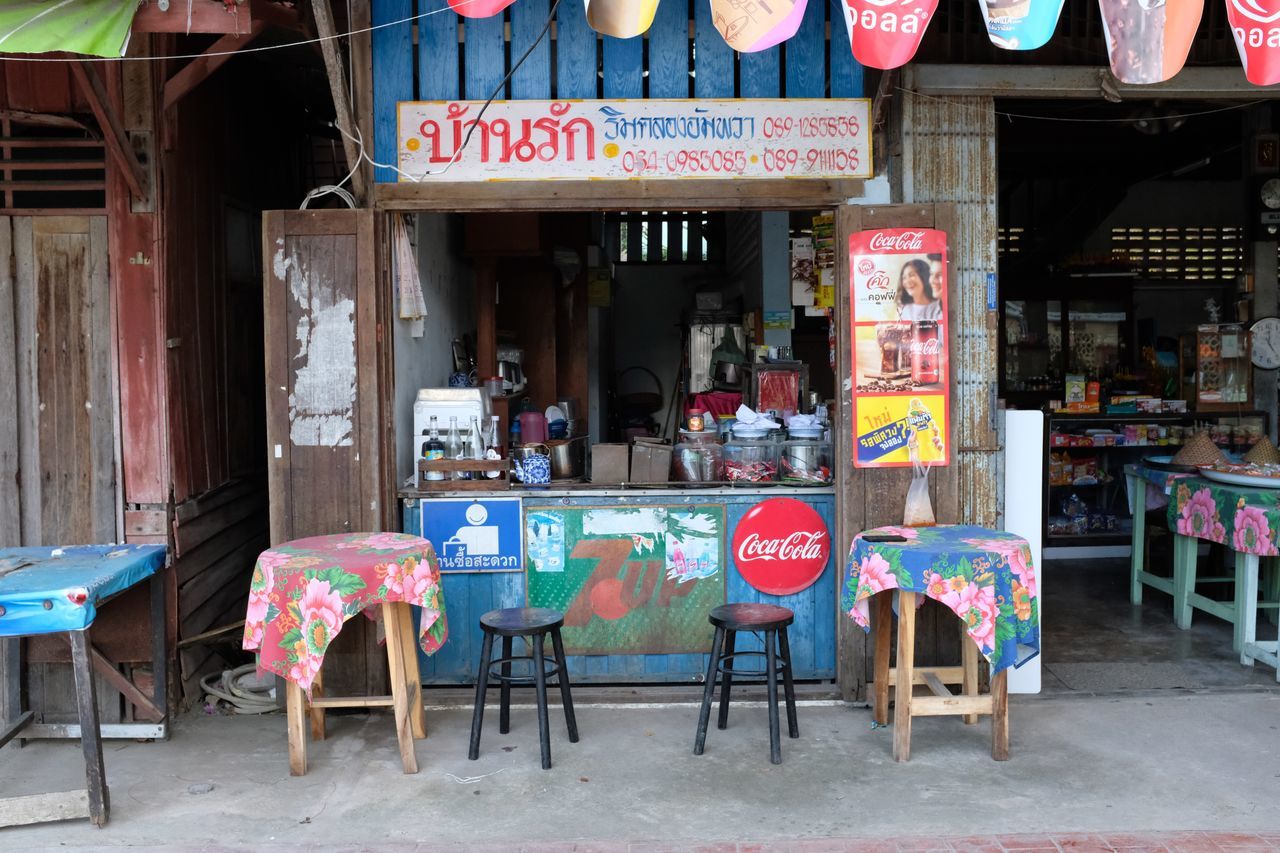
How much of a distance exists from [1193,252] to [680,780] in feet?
35.7

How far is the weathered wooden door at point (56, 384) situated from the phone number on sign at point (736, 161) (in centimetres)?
268

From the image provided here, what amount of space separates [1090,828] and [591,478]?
2.93 metres

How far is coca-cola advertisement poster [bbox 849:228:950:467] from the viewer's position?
536cm

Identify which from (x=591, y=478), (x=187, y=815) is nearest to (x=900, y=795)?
(x=591, y=478)

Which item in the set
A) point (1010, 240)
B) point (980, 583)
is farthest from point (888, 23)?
point (1010, 240)

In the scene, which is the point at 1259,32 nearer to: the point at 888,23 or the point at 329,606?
the point at 888,23

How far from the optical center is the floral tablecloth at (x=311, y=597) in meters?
4.44

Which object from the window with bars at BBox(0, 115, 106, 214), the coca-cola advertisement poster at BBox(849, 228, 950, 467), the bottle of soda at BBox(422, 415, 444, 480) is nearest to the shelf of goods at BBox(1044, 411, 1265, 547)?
the coca-cola advertisement poster at BBox(849, 228, 950, 467)

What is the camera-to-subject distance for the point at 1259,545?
6137 mm

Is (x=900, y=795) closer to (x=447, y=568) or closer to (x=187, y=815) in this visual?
(x=447, y=568)

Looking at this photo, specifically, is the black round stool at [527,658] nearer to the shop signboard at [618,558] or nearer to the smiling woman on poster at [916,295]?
the shop signboard at [618,558]

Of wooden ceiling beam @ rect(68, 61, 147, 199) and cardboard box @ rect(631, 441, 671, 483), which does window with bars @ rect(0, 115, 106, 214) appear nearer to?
wooden ceiling beam @ rect(68, 61, 147, 199)

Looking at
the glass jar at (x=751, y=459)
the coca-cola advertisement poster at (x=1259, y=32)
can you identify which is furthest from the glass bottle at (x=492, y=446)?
the coca-cola advertisement poster at (x=1259, y=32)

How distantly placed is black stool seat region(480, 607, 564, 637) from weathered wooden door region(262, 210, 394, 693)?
95 cm
